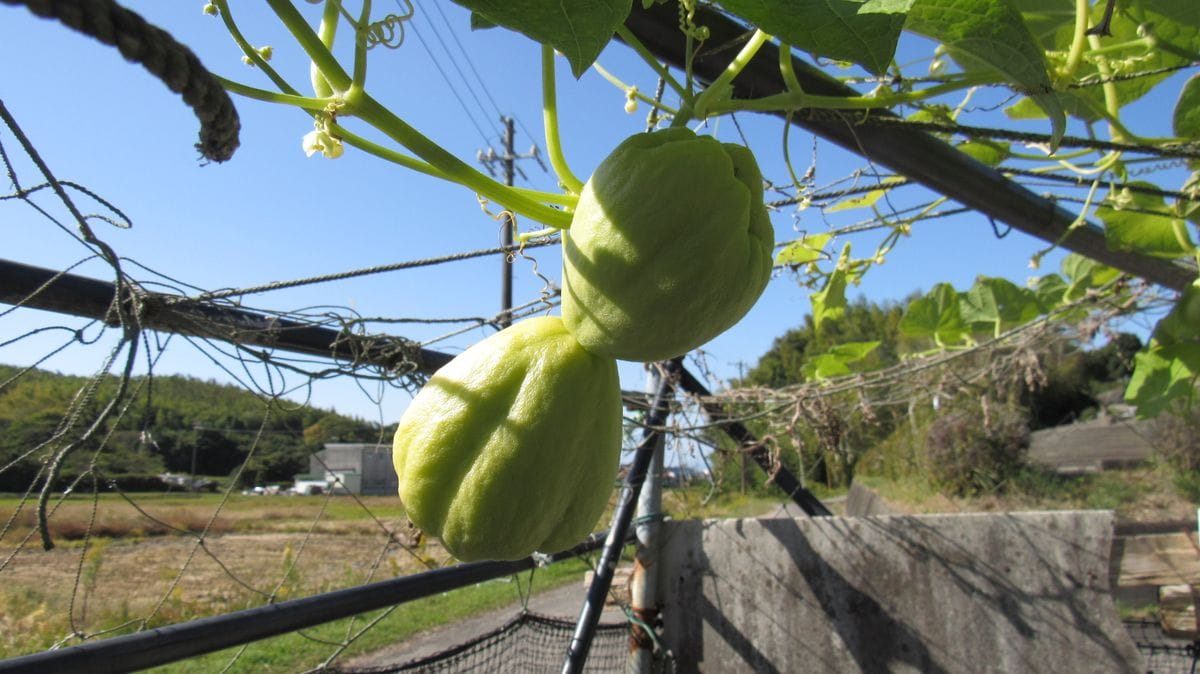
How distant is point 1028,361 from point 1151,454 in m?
10.9

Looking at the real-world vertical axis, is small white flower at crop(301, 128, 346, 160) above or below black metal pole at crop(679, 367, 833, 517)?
above

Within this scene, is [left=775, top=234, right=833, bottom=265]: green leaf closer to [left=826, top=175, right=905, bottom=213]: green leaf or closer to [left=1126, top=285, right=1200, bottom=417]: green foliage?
[left=826, top=175, right=905, bottom=213]: green leaf

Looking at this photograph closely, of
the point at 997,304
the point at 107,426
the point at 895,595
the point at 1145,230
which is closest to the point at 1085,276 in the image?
the point at 997,304

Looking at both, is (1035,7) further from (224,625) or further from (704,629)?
(704,629)

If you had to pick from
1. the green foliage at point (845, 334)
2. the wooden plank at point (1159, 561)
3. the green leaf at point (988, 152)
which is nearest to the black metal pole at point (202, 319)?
the green leaf at point (988, 152)

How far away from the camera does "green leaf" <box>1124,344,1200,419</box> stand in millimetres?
1960

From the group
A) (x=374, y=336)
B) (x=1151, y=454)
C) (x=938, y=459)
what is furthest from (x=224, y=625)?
(x=1151, y=454)

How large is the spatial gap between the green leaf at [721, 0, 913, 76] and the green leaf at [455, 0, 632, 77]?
84mm

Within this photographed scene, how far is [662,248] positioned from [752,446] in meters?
1.42

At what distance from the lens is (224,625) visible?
81 cm

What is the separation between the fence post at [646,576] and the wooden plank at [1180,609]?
5.89 ft

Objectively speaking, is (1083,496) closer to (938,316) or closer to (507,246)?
(938,316)

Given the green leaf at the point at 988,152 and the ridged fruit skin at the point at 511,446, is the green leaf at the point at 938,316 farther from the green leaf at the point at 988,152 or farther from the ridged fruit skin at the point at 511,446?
the ridged fruit skin at the point at 511,446

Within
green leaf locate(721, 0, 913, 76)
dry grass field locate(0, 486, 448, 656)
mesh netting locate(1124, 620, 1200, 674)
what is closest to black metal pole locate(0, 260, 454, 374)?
green leaf locate(721, 0, 913, 76)
